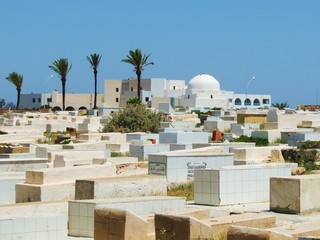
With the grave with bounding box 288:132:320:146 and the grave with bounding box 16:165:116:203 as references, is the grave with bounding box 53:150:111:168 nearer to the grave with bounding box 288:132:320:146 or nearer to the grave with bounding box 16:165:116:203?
the grave with bounding box 16:165:116:203

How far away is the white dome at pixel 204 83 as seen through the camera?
89.6 metres

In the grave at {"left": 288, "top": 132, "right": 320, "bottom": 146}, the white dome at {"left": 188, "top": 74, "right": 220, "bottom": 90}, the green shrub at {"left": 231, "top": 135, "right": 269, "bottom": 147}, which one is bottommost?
the green shrub at {"left": 231, "top": 135, "right": 269, "bottom": 147}

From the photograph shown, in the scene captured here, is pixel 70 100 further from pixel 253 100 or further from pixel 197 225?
pixel 197 225

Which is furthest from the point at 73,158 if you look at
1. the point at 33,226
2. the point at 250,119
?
the point at 250,119

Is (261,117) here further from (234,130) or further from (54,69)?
(54,69)

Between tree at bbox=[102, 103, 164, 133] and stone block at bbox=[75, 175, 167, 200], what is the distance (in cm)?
2304

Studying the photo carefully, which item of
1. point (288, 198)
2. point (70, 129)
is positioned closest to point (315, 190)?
point (288, 198)

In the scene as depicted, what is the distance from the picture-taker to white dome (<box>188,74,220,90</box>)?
8956cm

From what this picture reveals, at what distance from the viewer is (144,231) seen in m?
8.79

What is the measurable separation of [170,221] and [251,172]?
15.1 feet

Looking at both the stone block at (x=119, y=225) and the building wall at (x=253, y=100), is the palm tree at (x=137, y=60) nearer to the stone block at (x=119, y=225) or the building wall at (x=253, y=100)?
the building wall at (x=253, y=100)

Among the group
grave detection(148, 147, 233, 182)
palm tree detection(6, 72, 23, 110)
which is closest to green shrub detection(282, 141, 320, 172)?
grave detection(148, 147, 233, 182)

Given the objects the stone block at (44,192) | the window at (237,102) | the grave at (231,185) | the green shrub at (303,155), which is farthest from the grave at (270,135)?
the window at (237,102)

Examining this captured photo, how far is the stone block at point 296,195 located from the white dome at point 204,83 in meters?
78.1
